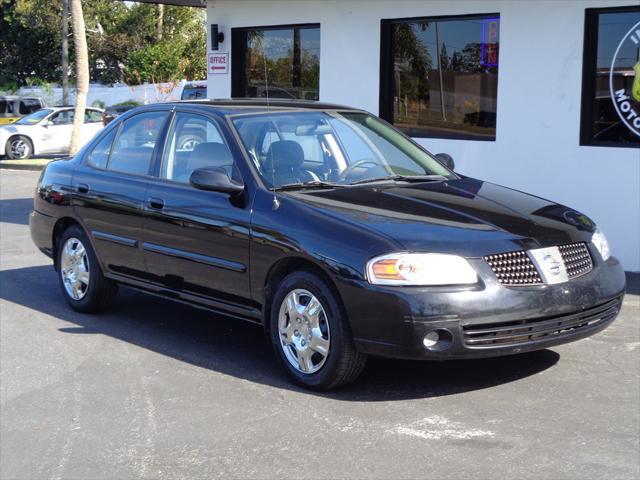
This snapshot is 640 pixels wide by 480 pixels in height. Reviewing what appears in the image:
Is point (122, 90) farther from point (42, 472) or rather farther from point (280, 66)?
point (42, 472)

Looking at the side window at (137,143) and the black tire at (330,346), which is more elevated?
the side window at (137,143)

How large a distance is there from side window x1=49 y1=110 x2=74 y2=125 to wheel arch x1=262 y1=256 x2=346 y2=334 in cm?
2211

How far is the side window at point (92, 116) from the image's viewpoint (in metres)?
27.1

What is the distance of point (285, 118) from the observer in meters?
6.67

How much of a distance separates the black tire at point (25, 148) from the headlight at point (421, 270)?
22.1m

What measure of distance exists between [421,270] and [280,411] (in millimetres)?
1143

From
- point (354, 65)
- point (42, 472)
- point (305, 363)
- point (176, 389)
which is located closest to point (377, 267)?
point (305, 363)

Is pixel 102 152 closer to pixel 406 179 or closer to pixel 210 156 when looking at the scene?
pixel 210 156

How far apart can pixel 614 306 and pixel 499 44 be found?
16.8 feet

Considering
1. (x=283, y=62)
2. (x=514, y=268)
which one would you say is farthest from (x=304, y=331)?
(x=283, y=62)

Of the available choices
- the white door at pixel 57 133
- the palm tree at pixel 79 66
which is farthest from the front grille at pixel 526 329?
the white door at pixel 57 133

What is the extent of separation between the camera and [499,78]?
34.0 ft

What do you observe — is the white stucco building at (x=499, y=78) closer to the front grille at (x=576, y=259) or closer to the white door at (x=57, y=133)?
the front grille at (x=576, y=259)

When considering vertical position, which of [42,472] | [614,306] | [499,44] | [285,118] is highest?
[499,44]
